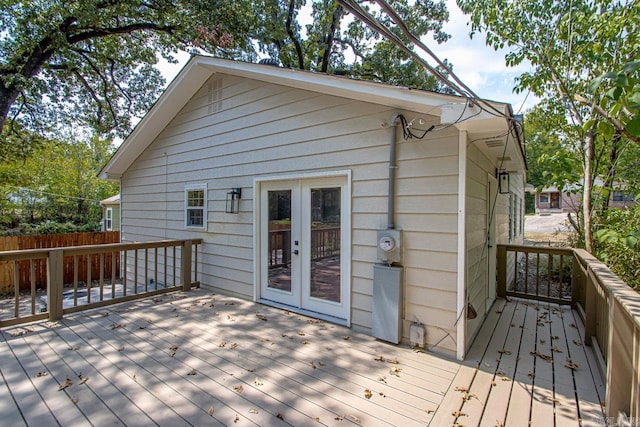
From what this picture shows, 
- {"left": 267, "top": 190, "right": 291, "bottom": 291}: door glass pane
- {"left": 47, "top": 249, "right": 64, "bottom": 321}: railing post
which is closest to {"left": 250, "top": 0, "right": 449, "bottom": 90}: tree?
{"left": 267, "top": 190, "right": 291, "bottom": 291}: door glass pane

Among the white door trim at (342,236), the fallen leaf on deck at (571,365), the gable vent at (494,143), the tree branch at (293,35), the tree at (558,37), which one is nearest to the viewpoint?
the fallen leaf on deck at (571,365)

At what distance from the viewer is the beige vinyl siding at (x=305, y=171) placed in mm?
3350

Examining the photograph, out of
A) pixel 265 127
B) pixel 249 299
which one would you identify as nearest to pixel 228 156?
pixel 265 127

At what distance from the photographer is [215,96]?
5.73 metres

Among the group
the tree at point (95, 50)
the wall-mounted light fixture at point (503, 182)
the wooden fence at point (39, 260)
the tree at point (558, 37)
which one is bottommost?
the wooden fence at point (39, 260)

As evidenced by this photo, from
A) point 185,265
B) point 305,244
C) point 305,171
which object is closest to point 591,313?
point 305,244

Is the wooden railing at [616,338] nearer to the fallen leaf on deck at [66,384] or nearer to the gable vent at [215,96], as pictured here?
the fallen leaf on deck at [66,384]

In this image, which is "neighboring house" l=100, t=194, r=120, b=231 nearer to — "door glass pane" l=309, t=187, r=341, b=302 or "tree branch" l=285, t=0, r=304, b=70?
"tree branch" l=285, t=0, r=304, b=70

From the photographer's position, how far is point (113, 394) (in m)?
2.54

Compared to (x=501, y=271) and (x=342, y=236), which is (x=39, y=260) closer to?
(x=342, y=236)

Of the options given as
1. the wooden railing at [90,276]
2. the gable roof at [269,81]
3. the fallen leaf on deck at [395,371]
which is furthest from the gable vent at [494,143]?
the wooden railing at [90,276]

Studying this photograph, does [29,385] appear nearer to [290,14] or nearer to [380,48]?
[290,14]

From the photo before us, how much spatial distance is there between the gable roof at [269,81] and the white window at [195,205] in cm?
166

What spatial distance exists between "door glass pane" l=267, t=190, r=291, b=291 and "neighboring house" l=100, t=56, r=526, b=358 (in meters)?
0.02
